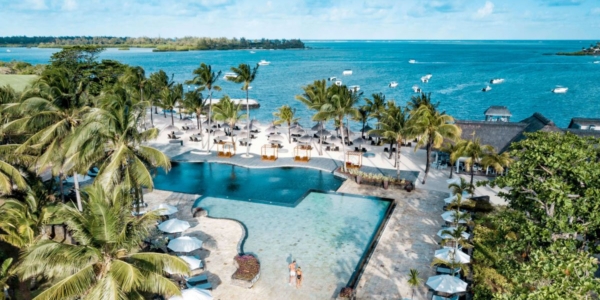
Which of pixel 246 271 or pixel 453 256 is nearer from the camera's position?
pixel 453 256

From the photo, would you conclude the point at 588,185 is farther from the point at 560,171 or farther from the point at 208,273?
the point at 208,273

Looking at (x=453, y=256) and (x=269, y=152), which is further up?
(x=453, y=256)

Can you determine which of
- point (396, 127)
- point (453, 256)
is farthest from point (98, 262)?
point (396, 127)

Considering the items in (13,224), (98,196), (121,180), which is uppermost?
(98,196)

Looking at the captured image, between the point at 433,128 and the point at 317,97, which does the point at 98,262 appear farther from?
the point at 317,97

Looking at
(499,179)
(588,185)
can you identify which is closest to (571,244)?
(588,185)

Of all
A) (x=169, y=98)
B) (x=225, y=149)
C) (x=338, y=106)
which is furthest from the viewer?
(x=169, y=98)

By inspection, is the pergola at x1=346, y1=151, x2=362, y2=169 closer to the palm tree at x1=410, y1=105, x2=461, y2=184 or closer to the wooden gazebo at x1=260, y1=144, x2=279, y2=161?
the palm tree at x1=410, y1=105, x2=461, y2=184

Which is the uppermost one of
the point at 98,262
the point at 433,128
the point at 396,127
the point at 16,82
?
the point at 16,82
